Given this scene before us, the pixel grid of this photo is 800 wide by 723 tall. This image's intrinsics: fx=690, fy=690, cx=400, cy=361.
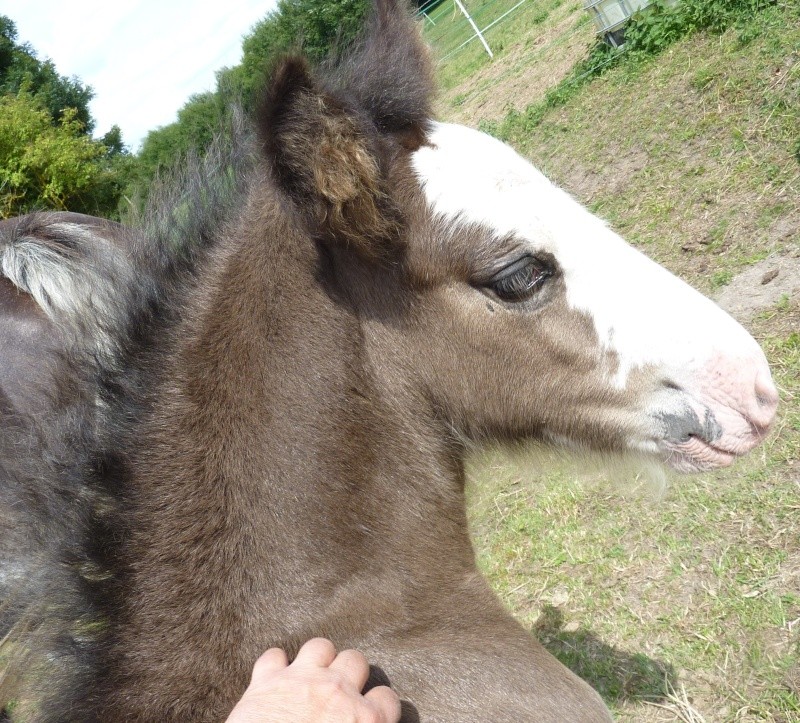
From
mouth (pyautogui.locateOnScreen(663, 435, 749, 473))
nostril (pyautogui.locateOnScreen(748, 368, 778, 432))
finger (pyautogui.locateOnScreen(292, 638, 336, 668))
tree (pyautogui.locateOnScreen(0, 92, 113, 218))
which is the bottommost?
mouth (pyautogui.locateOnScreen(663, 435, 749, 473))

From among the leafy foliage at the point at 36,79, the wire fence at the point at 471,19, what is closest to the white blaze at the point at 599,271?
the wire fence at the point at 471,19

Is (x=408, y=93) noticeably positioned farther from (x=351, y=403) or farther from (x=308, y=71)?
(x=351, y=403)

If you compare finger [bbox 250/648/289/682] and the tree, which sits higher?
the tree

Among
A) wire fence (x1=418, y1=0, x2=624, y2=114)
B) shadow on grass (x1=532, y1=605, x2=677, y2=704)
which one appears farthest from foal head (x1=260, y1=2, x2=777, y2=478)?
wire fence (x1=418, y1=0, x2=624, y2=114)

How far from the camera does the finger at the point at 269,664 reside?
1560 mm

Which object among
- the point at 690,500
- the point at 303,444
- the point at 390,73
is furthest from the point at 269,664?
the point at 690,500

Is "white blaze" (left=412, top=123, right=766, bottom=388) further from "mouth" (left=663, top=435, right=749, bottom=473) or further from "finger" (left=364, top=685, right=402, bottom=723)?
"finger" (left=364, top=685, right=402, bottom=723)

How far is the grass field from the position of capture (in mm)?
2756

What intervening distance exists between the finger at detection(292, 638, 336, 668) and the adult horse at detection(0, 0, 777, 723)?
0.11m

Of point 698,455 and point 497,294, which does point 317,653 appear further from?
point 698,455

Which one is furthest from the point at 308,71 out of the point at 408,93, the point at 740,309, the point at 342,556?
the point at 740,309

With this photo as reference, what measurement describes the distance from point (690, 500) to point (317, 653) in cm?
248

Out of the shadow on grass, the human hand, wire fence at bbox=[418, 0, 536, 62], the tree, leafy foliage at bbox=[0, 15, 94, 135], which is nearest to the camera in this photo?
the human hand

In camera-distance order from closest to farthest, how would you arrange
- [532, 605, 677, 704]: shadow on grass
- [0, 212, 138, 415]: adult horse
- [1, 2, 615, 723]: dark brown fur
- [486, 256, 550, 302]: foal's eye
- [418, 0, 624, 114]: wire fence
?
[1, 2, 615, 723]: dark brown fur
[0, 212, 138, 415]: adult horse
[486, 256, 550, 302]: foal's eye
[532, 605, 677, 704]: shadow on grass
[418, 0, 624, 114]: wire fence
